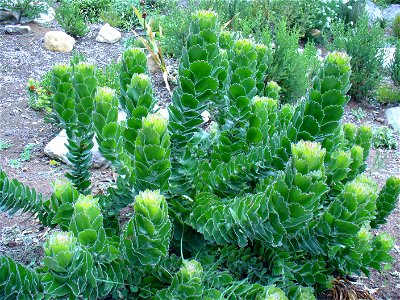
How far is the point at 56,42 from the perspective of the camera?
7215 millimetres

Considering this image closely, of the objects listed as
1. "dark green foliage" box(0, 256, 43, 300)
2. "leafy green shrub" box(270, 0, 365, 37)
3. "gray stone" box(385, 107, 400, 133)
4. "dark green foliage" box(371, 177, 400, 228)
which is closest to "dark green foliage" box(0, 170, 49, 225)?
"dark green foliage" box(0, 256, 43, 300)

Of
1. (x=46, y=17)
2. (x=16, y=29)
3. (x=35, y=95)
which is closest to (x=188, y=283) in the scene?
(x=35, y=95)

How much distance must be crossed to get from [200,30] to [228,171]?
27.2 inches

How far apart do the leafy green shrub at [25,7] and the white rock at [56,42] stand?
962 mm

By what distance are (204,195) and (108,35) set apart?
20.0ft

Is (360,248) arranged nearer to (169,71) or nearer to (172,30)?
(169,71)

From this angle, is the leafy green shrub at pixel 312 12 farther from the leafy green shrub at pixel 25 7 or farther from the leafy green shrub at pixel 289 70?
the leafy green shrub at pixel 25 7

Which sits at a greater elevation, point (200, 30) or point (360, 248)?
point (200, 30)

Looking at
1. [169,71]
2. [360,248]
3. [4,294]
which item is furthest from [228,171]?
[169,71]

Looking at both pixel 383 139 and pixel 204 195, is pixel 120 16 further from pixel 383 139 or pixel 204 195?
pixel 204 195

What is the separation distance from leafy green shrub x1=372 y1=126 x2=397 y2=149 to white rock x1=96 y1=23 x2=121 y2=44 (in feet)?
14.2

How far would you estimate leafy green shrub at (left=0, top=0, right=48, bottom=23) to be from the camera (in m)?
7.88

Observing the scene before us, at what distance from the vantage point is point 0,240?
3.25 metres

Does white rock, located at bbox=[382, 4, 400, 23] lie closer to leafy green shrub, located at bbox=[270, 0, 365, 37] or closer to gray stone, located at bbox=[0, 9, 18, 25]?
leafy green shrub, located at bbox=[270, 0, 365, 37]
